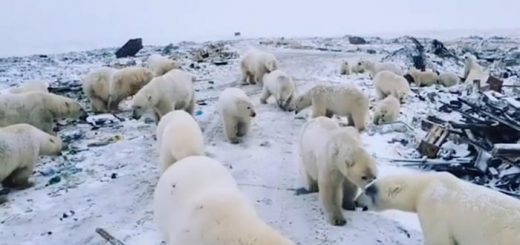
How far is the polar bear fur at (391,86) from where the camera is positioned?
40.1ft

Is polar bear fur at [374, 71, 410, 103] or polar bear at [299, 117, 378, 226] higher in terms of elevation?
polar bear at [299, 117, 378, 226]

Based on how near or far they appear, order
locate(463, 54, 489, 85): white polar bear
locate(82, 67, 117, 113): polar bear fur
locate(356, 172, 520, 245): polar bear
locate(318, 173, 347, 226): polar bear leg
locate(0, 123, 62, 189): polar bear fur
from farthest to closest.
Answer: locate(463, 54, 489, 85): white polar bear < locate(82, 67, 117, 113): polar bear fur < locate(0, 123, 62, 189): polar bear fur < locate(318, 173, 347, 226): polar bear leg < locate(356, 172, 520, 245): polar bear

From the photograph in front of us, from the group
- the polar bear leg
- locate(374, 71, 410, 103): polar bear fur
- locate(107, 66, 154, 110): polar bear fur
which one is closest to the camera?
the polar bear leg

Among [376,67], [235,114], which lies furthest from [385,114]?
[376,67]

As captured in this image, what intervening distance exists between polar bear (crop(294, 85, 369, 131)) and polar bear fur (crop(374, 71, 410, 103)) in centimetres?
227

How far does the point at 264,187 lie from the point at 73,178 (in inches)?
113

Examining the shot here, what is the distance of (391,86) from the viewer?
1230 centimetres

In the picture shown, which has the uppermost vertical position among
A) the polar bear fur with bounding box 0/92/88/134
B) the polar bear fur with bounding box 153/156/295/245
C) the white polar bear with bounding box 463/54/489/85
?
the polar bear fur with bounding box 153/156/295/245

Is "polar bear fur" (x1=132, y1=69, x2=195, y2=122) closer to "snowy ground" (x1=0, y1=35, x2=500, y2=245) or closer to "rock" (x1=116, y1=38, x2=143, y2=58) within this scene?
"snowy ground" (x1=0, y1=35, x2=500, y2=245)

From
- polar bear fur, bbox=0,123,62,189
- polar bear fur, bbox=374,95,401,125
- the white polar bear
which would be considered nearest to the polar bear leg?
polar bear fur, bbox=0,123,62,189

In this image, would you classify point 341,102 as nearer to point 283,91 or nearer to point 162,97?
point 283,91

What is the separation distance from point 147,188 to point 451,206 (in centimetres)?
417

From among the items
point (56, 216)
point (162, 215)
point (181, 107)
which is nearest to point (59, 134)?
point (181, 107)

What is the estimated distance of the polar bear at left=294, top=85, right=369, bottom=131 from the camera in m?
9.91
